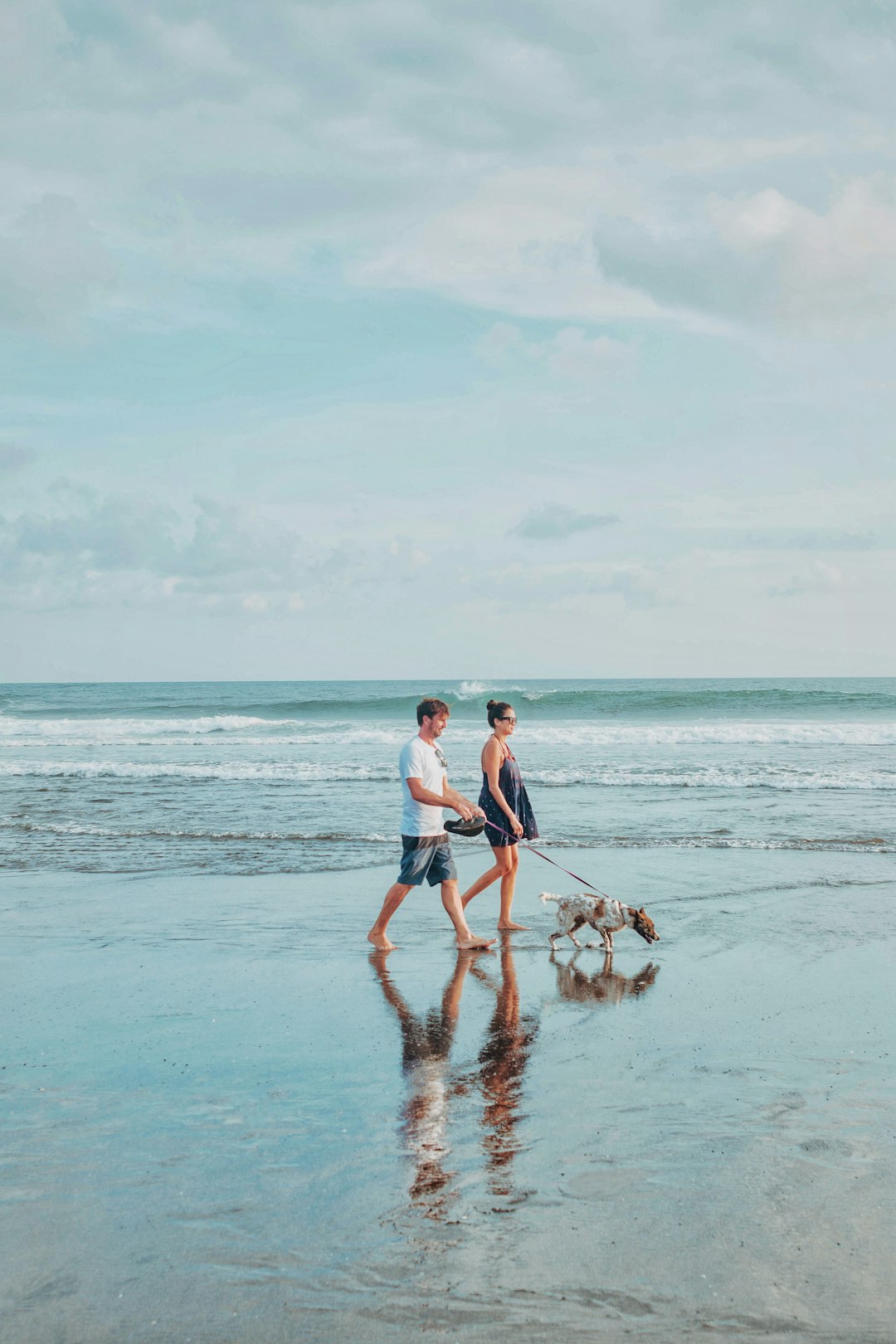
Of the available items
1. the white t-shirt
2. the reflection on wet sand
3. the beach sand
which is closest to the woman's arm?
the white t-shirt

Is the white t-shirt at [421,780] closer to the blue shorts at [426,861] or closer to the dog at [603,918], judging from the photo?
the blue shorts at [426,861]

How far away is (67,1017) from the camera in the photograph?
5.68 meters

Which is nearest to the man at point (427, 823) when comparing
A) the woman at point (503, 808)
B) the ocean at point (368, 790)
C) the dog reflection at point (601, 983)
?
the woman at point (503, 808)

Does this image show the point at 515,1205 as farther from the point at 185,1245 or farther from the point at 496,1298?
the point at 185,1245

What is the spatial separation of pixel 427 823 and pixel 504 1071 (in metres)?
2.70

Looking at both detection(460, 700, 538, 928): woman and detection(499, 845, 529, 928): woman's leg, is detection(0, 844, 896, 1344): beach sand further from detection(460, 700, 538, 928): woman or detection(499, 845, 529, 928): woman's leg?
detection(460, 700, 538, 928): woman

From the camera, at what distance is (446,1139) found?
3947mm

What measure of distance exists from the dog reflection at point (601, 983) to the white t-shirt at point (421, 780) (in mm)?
1389

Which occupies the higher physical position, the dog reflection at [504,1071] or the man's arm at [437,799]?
the man's arm at [437,799]

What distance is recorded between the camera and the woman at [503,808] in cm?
791

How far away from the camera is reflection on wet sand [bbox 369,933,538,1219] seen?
3627 mm

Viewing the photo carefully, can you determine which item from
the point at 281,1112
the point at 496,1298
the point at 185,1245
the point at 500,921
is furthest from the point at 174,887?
the point at 496,1298

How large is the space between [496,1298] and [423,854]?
446 centimetres

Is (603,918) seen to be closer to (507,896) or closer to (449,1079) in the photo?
(507,896)
